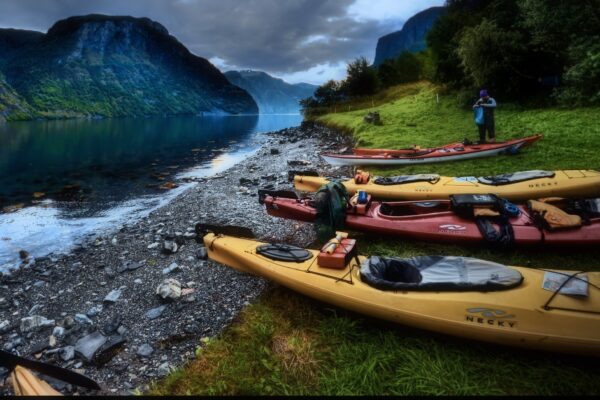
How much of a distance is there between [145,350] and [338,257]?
3523 mm

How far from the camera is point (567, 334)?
3793mm

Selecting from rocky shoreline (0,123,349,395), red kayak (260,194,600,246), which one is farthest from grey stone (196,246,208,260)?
red kayak (260,194,600,246)

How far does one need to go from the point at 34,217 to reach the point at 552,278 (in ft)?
53.7

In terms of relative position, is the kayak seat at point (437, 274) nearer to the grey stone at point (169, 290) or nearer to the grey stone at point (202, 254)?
the grey stone at point (169, 290)

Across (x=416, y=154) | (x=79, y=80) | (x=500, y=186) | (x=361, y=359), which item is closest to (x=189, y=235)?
(x=361, y=359)

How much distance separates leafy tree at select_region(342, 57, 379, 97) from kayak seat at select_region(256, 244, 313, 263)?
45.2 metres

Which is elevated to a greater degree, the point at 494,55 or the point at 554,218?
the point at 494,55

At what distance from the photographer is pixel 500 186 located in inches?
340

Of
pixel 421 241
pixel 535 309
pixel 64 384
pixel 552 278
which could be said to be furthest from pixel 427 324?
pixel 64 384

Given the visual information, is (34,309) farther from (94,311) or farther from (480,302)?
(480,302)

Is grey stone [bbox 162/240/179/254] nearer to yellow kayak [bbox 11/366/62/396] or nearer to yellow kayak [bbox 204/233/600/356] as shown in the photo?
yellow kayak [bbox 204/233/600/356]

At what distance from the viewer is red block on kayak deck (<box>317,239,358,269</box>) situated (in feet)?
17.6

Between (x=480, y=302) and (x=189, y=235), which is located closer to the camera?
(x=480, y=302)

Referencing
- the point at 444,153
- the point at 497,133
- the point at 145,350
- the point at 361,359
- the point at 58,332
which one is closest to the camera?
the point at 361,359
